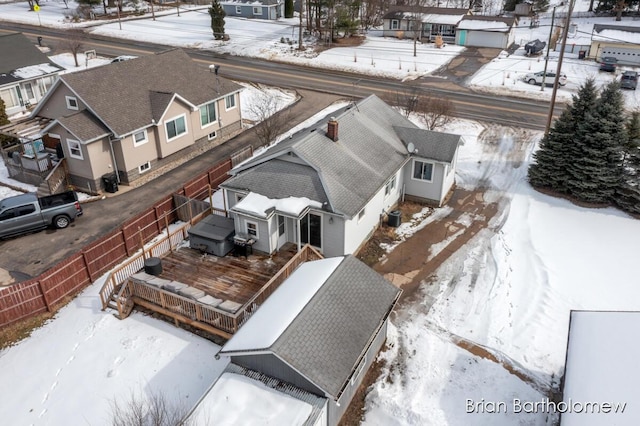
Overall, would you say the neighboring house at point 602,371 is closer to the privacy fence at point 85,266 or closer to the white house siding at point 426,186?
the white house siding at point 426,186

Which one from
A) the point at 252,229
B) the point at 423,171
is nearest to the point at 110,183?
→ the point at 252,229

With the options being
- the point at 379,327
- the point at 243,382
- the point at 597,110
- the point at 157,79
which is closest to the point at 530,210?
the point at 597,110

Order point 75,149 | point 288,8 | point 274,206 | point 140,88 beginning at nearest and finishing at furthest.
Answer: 1. point 274,206
2. point 75,149
3. point 140,88
4. point 288,8

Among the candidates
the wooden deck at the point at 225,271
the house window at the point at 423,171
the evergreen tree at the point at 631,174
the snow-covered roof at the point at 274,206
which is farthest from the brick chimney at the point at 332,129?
the evergreen tree at the point at 631,174

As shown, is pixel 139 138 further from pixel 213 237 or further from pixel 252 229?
pixel 252 229

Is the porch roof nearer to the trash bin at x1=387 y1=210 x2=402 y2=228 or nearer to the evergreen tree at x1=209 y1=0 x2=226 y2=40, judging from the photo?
the trash bin at x1=387 y1=210 x2=402 y2=228

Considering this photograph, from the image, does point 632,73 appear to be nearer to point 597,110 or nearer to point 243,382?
point 597,110

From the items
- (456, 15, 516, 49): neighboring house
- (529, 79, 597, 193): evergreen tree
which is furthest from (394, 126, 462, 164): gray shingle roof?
(456, 15, 516, 49): neighboring house
